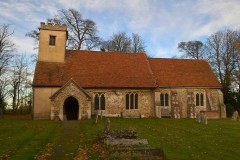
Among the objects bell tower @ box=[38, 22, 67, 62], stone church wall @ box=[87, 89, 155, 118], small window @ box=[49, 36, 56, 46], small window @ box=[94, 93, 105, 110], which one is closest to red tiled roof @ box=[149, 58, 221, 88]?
stone church wall @ box=[87, 89, 155, 118]

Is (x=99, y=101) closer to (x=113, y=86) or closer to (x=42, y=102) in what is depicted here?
(x=113, y=86)

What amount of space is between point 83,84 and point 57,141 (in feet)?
52.4

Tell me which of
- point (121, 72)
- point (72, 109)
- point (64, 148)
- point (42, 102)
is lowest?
point (64, 148)

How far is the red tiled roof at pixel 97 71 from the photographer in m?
30.2

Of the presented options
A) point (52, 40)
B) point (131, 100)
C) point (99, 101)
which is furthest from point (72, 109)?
point (52, 40)

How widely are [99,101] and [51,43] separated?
29.0ft

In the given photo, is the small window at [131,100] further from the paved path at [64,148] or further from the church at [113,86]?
the paved path at [64,148]

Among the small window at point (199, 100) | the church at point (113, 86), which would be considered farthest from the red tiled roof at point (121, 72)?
the small window at point (199, 100)

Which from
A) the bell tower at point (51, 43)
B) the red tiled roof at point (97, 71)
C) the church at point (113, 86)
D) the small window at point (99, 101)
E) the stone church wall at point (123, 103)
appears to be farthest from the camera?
the bell tower at point (51, 43)

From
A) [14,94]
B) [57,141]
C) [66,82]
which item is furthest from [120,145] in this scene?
[14,94]

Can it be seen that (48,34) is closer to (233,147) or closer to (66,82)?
(66,82)

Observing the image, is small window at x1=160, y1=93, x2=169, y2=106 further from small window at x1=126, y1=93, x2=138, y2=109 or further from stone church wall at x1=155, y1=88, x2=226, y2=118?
small window at x1=126, y1=93, x2=138, y2=109

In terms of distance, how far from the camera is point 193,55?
53.4 meters

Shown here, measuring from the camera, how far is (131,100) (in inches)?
1246
